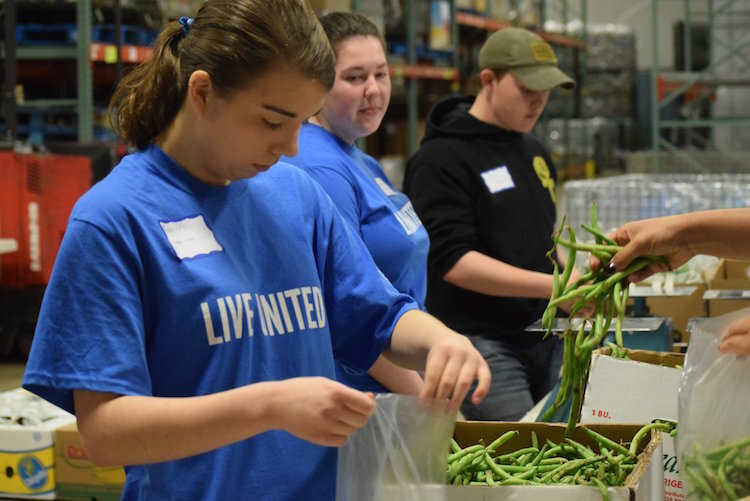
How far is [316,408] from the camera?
1.36m

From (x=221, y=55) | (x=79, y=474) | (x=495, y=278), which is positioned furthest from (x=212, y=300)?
(x=79, y=474)

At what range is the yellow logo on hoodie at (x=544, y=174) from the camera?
141 inches

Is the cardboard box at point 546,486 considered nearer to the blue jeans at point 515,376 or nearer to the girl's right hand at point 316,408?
the girl's right hand at point 316,408

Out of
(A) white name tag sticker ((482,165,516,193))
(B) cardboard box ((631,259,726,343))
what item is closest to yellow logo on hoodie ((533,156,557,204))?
(A) white name tag sticker ((482,165,516,193))

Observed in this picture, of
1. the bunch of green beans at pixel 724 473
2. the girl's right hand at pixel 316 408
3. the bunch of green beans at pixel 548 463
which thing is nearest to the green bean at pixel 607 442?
the bunch of green beans at pixel 548 463

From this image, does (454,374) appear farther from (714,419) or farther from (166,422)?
(714,419)

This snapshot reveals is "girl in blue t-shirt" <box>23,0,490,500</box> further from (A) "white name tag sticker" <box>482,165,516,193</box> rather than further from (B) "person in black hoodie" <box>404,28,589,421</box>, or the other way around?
(A) "white name tag sticker" <box>482,165,516,193</box>

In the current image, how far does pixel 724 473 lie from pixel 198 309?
0.97 m

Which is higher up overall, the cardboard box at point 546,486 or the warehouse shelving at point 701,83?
the warehouse shelving at point 701,83

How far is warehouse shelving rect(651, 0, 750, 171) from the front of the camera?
10.7 metres

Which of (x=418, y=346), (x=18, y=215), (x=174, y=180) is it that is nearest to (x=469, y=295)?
(x=418, y=346)

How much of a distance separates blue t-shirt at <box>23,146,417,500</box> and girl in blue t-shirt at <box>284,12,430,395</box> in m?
0.60

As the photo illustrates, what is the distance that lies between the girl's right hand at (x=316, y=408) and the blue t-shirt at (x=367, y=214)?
103 centimetres

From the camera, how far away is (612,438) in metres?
2.05
